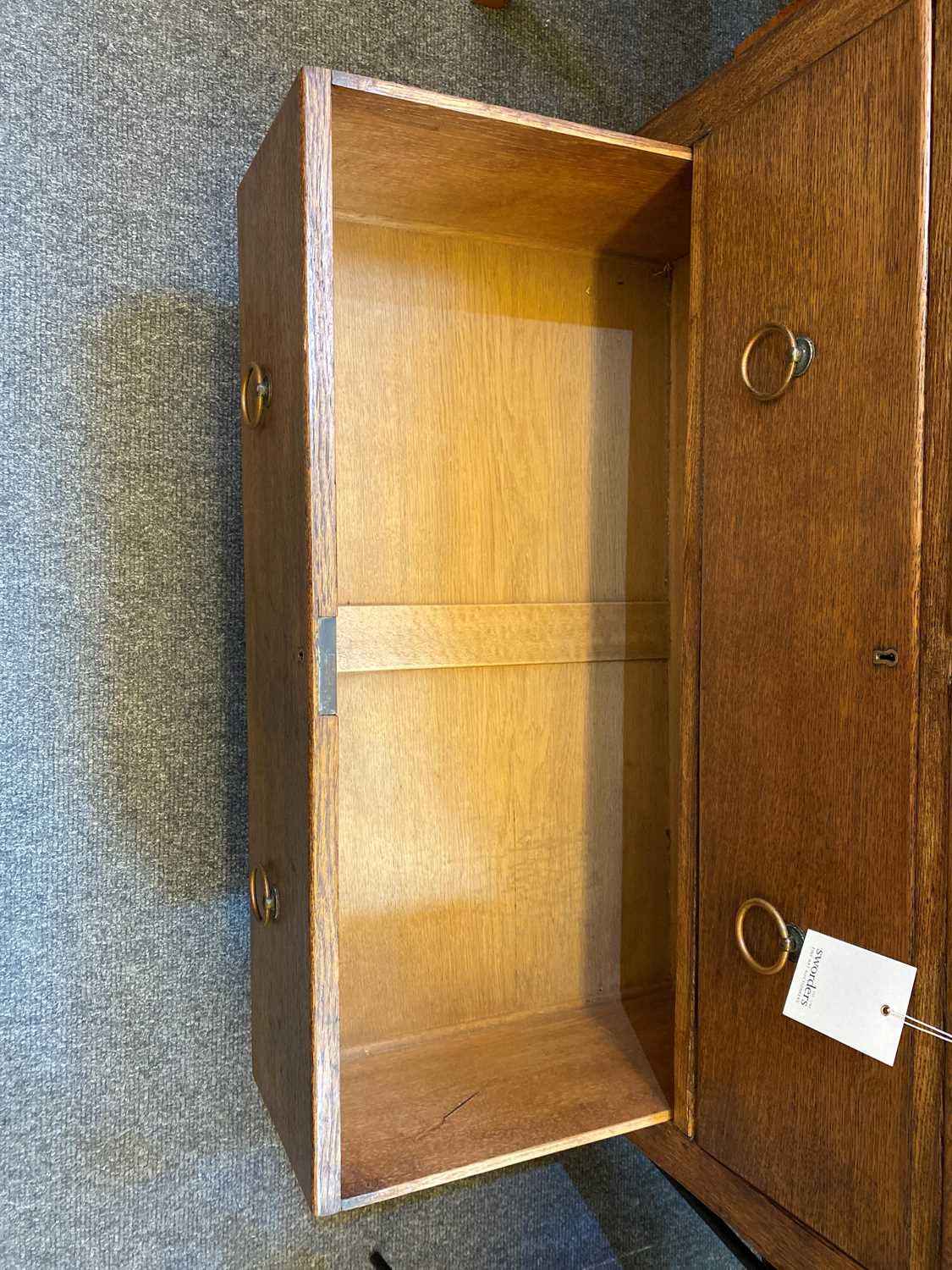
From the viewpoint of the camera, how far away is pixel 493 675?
1158mm

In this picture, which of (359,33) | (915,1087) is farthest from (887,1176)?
(359,33)

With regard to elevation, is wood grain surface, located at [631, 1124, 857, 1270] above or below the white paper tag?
below

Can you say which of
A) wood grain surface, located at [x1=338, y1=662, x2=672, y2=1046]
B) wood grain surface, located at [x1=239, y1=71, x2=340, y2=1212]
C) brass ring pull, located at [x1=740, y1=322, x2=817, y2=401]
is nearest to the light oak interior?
wood grain surface, located at [x1=338, y1=662, x2=672, y2=1046]

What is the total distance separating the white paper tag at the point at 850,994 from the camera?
73cm

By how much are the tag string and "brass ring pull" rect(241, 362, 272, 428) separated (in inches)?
29.7

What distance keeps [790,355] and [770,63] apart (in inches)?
10.6

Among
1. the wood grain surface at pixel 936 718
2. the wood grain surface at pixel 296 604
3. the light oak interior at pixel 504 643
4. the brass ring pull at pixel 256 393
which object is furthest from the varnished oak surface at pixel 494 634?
the wood grain surface at pixel 936 718

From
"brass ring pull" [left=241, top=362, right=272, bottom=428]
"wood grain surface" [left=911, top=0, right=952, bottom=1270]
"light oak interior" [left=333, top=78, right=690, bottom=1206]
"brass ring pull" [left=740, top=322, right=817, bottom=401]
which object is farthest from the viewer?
"light oak interior" [left=333, top=78, right=690, bottom=1206]

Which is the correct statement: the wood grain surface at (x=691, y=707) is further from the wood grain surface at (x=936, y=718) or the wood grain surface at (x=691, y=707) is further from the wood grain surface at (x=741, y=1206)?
the wood grain surface at (x=936, y=718)

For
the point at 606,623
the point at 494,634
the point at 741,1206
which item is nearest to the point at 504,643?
the point at 494,634

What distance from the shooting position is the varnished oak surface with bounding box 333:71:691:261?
2.80 feet

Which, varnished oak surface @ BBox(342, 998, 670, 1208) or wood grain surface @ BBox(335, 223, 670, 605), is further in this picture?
wood grain surface @ BBox(335, 223, 670, 605)

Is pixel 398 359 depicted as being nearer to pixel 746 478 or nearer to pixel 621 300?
pixel 621 300

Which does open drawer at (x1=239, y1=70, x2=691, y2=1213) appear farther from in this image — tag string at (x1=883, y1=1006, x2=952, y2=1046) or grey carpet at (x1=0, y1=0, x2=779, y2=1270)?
tag string at (x1=883, y1=1006, x2=952, y2=1046)
